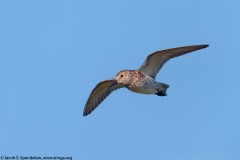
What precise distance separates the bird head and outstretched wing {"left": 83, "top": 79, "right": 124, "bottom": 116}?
68 cm

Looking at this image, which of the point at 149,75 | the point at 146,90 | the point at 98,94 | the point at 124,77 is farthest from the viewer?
the point at 98,94

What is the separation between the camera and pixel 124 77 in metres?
21.5

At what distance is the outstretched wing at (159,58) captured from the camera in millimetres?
21297

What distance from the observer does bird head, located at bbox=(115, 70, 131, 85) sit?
21.4m

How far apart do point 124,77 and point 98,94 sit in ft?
5.38

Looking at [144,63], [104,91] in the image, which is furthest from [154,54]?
[104,91]

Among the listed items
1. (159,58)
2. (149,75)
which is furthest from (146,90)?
(159,58)

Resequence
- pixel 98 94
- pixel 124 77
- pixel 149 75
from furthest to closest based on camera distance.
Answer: pixel 98 94 < pixel 149 75 < pixel 124 77

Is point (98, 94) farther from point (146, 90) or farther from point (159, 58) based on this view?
point (159, 58)

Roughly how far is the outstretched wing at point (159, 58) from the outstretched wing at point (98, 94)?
3.82 ft

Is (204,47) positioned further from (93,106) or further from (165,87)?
(93,106)

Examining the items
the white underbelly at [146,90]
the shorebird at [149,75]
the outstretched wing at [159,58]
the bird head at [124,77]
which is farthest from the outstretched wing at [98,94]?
the white underbelly at [146,90]

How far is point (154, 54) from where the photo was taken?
2119 centimetres

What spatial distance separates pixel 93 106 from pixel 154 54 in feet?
9.38
